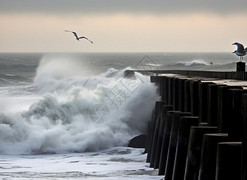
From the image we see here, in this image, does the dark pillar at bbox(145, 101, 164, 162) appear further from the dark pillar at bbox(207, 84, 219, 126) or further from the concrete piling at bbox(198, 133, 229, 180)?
the concrete piling at bbox(198, 133, 229, 180)

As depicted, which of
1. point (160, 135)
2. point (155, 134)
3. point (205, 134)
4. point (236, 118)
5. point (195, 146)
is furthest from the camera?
point (155, 134)

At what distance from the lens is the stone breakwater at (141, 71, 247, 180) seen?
10023mm

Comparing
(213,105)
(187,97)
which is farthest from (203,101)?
(187,97)

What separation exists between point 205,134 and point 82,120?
14.1 metres

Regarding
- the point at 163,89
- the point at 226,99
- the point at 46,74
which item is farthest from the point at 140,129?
the point at 46,74

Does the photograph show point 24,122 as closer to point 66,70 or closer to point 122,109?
point 122,109

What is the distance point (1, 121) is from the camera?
23672 millimetres

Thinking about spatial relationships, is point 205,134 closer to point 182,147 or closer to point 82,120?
point 182,147

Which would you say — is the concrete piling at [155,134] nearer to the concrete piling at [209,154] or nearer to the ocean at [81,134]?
the ocean at [81,134]

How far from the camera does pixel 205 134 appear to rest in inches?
433

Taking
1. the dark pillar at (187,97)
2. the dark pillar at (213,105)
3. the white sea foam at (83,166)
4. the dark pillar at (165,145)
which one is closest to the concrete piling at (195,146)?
the dark pillar at (213,105)

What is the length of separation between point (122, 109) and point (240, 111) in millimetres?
13653

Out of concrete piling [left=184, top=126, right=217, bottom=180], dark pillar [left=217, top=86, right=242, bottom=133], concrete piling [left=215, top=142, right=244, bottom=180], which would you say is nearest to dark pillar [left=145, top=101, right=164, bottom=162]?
concrete piling [left=184, top=126, right=217, bottom=180]

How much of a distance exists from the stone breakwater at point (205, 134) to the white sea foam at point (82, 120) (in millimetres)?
5406
